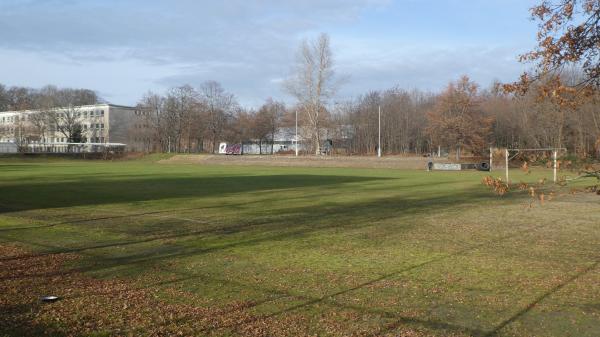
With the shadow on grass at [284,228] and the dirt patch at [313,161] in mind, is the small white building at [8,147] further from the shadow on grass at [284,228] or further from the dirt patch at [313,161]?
the shadow on grass at [284,228]

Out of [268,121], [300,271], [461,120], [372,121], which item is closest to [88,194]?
[300,271]

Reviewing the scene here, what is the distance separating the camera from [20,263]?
10352 millimetres

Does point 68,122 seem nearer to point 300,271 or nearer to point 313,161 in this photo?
point 313,161

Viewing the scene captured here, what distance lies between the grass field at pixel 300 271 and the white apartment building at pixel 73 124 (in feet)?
369

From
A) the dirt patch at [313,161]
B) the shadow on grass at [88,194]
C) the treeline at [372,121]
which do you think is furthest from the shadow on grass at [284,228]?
the dirt patch at [313,161]

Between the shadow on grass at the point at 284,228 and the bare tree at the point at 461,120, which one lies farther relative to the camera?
the bare tree at the point at 461,120

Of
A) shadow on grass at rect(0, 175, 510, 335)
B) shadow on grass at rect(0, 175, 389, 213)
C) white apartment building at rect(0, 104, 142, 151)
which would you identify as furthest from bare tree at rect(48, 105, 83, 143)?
shadow on grass at rect(0, 175, 510, 335)

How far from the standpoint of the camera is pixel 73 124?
125562mm

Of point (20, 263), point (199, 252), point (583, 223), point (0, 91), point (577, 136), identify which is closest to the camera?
point (20, 263)

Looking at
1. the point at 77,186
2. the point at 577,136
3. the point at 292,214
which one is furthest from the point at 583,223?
the point at 577,136

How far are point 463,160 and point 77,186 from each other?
51.2 m

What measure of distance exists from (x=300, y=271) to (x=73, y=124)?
421 feet

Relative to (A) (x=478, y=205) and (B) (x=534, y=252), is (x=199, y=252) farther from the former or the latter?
(A) (x=478, y=205)

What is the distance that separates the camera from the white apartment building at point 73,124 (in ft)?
403
